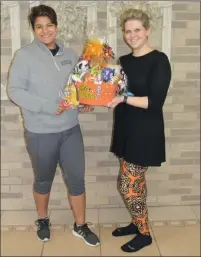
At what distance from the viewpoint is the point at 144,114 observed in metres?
1.80

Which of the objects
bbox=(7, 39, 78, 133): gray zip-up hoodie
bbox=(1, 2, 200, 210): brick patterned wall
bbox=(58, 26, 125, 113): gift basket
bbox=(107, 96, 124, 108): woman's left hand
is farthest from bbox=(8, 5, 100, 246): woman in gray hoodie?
bbox=(1, 2, 200, 210): brick patterned wall

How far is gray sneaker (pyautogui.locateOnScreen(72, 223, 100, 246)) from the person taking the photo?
79.9 inches

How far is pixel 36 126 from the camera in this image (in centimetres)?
189

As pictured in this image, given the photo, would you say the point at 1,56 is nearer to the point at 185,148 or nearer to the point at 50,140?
the point at 50,140

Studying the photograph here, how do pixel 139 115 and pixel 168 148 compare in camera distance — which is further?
pixel 168 148

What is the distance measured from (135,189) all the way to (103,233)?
450 mm

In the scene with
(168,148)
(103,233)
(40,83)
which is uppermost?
(40,83)

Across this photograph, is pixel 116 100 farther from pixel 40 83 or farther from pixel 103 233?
pixel 103 233

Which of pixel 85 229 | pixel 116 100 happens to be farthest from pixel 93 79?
pixel 85 229

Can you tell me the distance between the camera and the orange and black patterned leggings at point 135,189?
190 cm

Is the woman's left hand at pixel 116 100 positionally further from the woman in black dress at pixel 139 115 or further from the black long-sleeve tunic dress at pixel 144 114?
the black long-sleeve tunic dress at pixel 144 114

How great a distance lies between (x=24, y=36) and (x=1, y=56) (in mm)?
203

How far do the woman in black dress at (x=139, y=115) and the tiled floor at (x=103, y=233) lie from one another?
12 centimetres

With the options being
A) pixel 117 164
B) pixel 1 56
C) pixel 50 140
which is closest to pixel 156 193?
pixel 117 164
